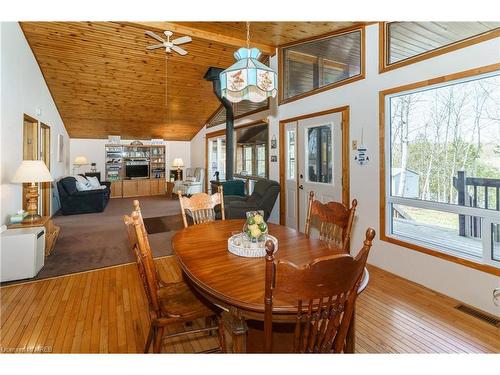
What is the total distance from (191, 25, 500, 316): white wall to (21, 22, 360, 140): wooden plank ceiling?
2.96ft

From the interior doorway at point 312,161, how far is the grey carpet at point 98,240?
2.15 metres

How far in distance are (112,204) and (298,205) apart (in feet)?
18.8

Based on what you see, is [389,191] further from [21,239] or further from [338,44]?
[21,239]

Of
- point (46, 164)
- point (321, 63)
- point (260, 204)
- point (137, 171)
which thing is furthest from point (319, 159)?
point (137, 171)

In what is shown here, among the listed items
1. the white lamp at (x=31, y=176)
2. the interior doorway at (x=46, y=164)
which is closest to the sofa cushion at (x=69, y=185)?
the interior doorway at (x=46, y=164)

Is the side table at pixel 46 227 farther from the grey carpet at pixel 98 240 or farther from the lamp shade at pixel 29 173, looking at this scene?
the lamp shade at pixel 29 173

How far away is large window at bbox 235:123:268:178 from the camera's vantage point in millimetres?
5695

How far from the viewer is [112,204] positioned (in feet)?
25.5

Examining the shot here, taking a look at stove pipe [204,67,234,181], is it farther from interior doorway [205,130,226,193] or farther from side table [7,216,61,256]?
side table [7,216,61,256]

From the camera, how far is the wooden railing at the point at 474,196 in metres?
2.31

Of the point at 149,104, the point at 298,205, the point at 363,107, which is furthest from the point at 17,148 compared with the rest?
the point at 363,107

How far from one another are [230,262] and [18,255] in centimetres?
267

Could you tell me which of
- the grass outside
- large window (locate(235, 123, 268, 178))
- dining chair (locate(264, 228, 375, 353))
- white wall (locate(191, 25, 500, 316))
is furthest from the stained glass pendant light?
large window (locate(235, 123, 268, 178))
